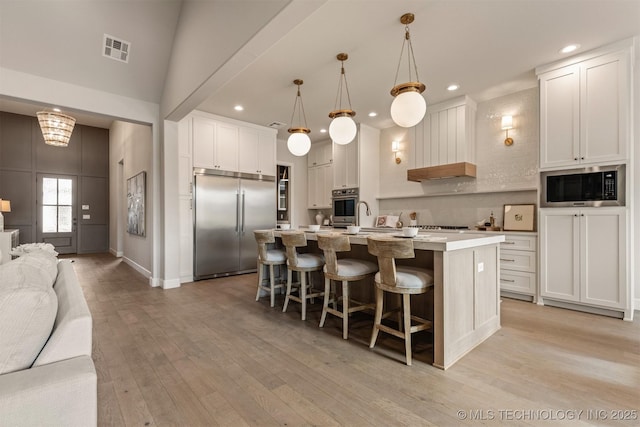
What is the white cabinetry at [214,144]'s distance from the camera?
4.85m

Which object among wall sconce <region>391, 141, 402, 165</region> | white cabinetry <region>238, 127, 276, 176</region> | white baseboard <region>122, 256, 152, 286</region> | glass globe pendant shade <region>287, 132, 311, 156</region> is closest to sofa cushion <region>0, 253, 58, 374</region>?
glass globe pendant shade <region>287, 132, 311, 156</region>

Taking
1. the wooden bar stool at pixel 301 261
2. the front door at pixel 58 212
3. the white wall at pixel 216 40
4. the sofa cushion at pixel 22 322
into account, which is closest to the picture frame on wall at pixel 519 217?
the wooden bar stool at pixel 301 261

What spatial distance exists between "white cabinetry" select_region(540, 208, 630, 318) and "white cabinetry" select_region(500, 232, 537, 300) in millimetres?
124

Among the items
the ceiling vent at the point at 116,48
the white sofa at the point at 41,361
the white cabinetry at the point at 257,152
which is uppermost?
the ceiling vent at the point at 116,48

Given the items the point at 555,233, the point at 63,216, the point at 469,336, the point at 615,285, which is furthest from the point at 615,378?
the point at 63,216

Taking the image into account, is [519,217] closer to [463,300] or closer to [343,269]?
[463,300]

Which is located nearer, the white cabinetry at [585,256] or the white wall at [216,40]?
the white wall at [216,40]

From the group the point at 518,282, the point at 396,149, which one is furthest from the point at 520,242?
the point at 396,149

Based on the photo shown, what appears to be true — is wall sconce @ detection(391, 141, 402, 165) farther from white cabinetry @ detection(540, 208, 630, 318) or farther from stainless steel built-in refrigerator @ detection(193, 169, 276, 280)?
white cabinetry @ detection(540, 208, 630, 318)

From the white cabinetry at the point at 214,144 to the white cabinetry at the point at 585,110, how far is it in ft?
14.9

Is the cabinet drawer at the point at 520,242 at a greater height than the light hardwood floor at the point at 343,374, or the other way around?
the cabinet drawer at the point at 520,242

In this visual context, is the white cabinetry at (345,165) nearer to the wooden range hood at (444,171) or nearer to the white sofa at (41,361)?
the wooden range hood at (444,171)

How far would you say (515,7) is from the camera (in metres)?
2.48

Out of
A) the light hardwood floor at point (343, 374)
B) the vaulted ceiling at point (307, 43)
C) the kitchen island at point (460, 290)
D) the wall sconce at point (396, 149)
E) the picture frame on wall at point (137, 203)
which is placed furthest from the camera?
the wall sconce at point (396, 149)
